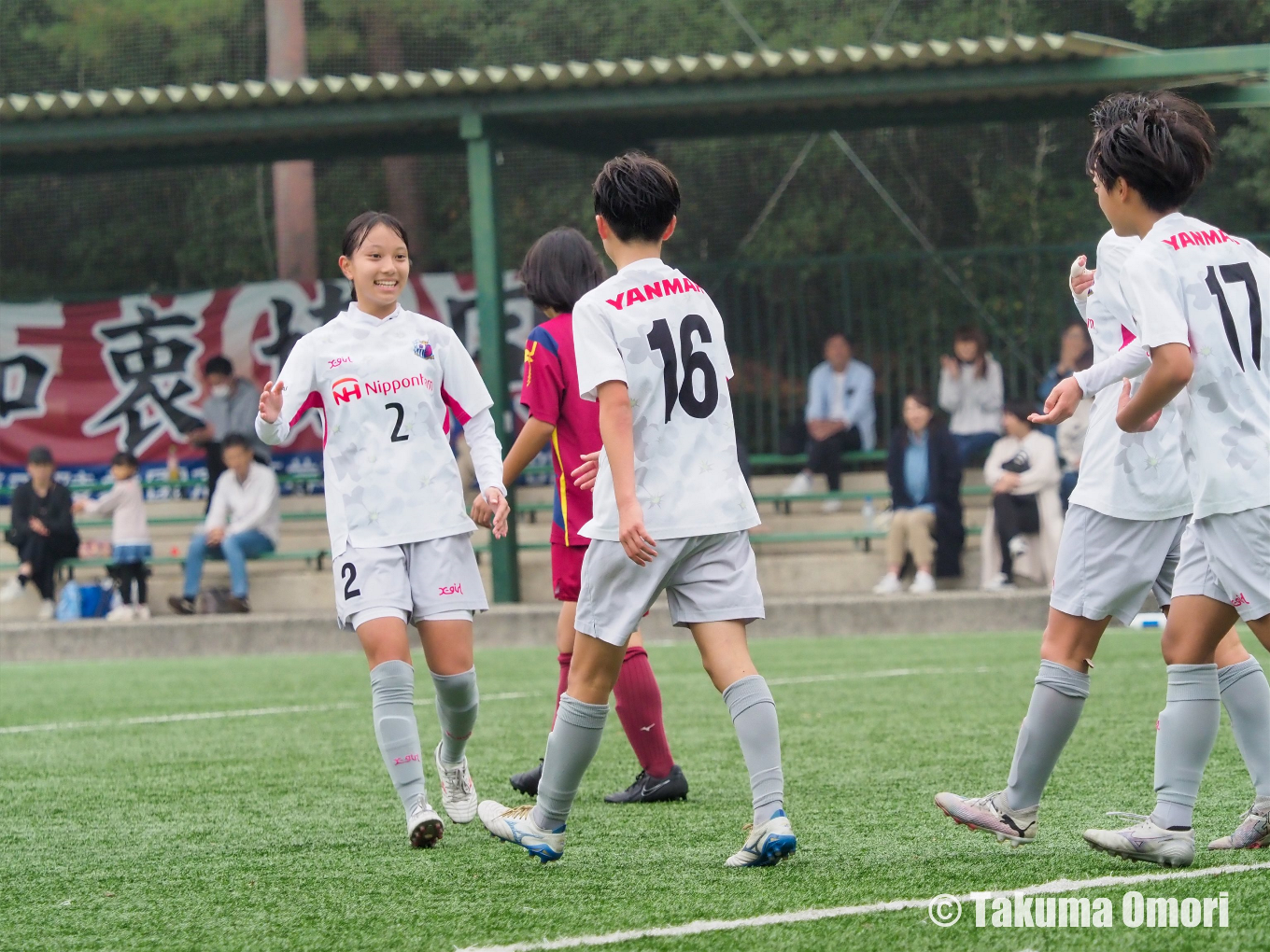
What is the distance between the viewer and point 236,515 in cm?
Answer: 1413

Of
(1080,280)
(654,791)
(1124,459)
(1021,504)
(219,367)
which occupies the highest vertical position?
(219,367)

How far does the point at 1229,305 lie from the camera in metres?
3.68

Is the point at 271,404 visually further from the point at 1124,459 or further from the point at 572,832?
the point at 1124,459

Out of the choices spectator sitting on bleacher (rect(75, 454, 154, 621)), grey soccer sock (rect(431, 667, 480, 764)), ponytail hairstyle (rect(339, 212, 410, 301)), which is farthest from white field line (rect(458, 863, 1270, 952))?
spectator sitting on bleacher (rect(75, 454, 154, 621))

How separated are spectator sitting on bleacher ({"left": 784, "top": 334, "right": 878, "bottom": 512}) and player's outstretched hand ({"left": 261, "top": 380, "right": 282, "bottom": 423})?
9.71 metres

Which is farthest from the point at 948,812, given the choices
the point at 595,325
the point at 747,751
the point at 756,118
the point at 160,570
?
the point at 160,570

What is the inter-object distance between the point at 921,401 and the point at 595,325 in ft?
31.1

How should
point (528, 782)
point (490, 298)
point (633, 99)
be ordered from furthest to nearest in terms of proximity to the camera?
point (490, 298) < point (633, 99) < point (528, 782)

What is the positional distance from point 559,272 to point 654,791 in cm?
161

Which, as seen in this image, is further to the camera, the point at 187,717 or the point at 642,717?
the point at 187,717

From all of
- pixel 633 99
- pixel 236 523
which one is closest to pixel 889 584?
pixel 633 99

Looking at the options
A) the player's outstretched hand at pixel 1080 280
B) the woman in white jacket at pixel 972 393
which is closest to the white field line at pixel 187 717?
the player's outstretched hand at pixel 1080 280

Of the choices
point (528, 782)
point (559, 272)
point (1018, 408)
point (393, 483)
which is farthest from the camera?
point (1018, 408)

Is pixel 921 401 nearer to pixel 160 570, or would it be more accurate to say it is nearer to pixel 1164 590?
pixel 160 570
